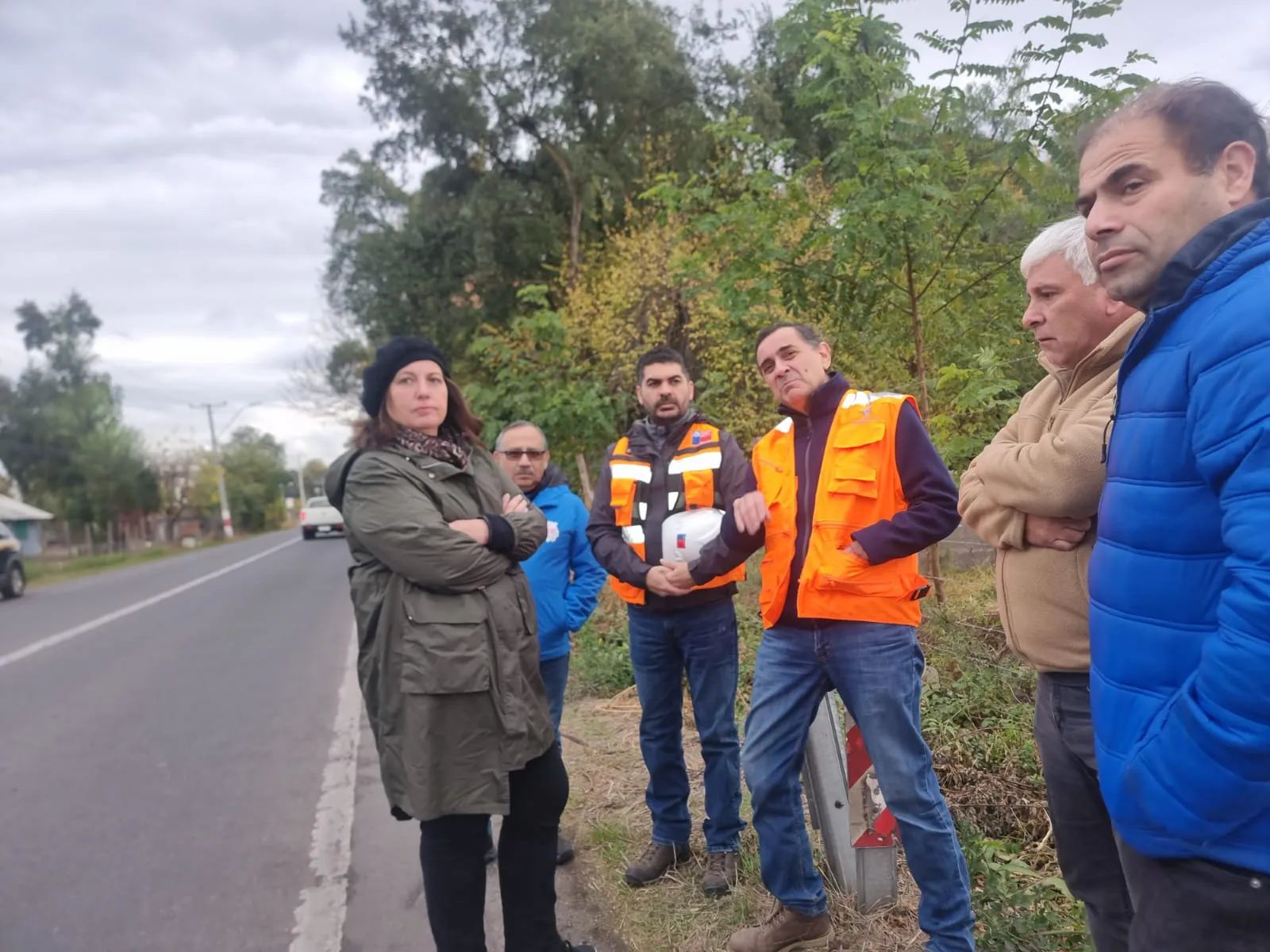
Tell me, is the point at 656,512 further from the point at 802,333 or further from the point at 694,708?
the point at 802,333

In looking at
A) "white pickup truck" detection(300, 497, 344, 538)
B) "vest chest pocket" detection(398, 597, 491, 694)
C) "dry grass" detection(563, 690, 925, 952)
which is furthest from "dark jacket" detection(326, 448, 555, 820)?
"white pickup truck" detection(300, 497, 344, 538)

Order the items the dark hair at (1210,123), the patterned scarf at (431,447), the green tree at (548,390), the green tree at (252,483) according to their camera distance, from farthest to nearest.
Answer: the green tree at (252,483), the green tree at (548,390), the patterned scarf at (431,447), the dark hair at (1210,123)

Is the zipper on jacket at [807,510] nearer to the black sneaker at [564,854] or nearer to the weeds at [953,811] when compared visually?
the weeds at [953,811]

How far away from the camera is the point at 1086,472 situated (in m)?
1.89

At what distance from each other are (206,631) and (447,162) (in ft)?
38.7

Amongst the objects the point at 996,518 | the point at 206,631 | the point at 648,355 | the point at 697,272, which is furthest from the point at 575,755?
the point at 206,631

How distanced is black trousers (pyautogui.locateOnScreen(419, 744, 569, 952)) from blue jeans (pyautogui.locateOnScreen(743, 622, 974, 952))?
64 centimetres

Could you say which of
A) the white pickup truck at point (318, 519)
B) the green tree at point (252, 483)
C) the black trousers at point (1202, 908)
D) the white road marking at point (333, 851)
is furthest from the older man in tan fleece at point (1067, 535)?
the green tree at point (252, 483)

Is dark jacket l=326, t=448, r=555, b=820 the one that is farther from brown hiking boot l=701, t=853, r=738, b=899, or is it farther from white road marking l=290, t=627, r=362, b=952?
white road marking l=290, t=627, r=362, b=952

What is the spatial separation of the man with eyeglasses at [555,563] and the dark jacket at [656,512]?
0.40m

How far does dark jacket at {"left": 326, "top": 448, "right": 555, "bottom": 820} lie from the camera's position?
2.51m

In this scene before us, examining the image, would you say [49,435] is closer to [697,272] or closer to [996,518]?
[697,272]

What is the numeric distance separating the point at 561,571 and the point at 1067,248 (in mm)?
2560

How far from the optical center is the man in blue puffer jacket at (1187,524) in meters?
1.20
